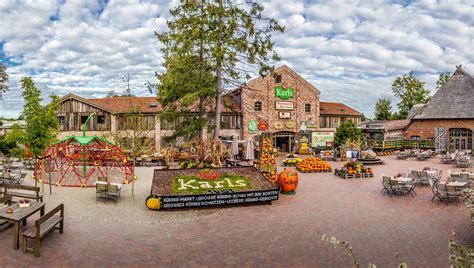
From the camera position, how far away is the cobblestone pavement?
7738 mm

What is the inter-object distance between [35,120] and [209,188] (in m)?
14.2

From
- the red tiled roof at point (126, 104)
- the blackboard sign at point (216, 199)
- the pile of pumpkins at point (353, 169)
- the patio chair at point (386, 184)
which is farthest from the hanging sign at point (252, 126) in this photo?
the blackboard sign at point (216, 199)

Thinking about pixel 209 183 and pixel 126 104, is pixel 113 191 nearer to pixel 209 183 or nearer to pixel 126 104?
pixel 209 183

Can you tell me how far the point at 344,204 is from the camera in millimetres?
13078

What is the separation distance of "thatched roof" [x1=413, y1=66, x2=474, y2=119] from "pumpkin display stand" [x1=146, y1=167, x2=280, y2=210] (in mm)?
27090

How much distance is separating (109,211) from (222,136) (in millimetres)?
22315

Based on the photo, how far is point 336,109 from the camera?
1577 inches

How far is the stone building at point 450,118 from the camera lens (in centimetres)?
3266

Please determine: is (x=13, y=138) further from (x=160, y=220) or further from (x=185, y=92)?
(x=160, y=220)

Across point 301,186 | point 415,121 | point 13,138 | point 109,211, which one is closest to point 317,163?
point 301,186

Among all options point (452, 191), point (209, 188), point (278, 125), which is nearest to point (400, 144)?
point (278, 125)

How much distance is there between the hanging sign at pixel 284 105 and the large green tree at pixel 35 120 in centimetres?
2112

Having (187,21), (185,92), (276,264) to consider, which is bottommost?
(276,264)

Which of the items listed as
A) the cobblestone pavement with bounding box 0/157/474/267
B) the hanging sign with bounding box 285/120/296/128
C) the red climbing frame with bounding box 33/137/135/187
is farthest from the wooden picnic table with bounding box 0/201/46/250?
the hanging sign with bounding box 285/120/296/128
